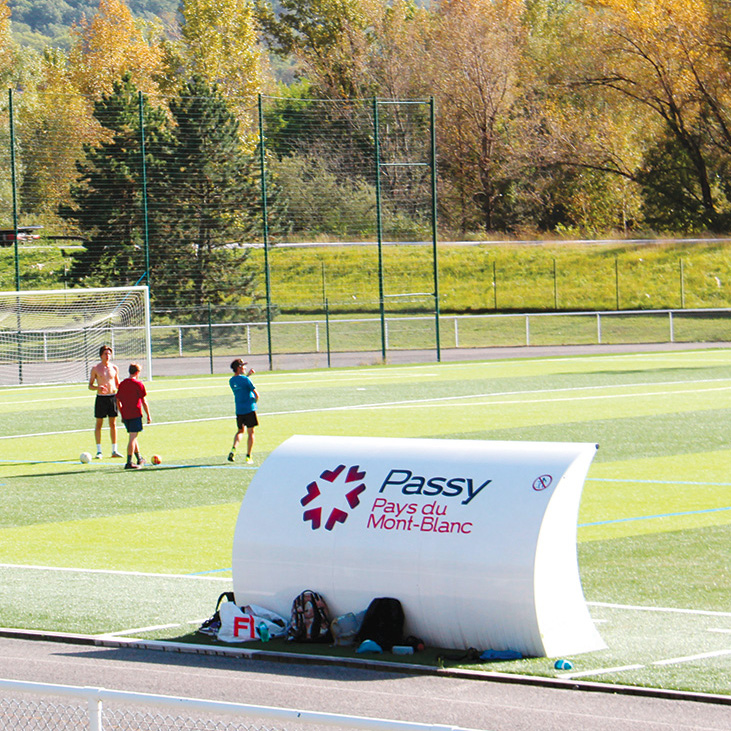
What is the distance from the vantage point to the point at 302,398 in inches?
1249

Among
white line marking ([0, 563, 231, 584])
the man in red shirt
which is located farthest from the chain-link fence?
white line marking ([0, 563, 231, 584])

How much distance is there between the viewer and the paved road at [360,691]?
7.22 meters

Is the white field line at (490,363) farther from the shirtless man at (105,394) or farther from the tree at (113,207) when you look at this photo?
the shirtless man at (105,394)

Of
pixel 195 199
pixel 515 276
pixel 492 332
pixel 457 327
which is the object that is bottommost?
pixel 492 332

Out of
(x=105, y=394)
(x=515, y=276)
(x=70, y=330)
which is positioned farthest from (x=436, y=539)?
(x=515, y=276)

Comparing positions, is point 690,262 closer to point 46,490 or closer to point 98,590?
point 46,490

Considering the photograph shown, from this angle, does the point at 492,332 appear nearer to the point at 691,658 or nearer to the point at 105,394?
the point at 105,394

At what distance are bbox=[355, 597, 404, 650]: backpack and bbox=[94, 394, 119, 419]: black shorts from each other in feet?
43.3

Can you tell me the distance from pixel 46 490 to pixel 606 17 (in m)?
62.4

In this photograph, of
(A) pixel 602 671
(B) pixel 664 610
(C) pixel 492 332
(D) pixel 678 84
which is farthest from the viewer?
(D) pixel 678 84

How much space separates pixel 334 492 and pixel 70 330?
1224 inches

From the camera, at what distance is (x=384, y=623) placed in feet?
28.8

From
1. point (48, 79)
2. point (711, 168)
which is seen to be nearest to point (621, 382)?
point (711, 168)

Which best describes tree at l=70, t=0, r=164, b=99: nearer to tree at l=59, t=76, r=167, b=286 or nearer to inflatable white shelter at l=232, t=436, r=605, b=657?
tree at l=59, t=76, r=167, b=286
